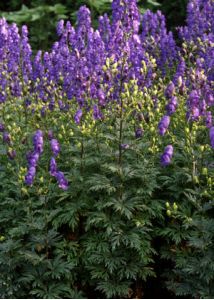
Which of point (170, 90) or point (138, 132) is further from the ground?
point (170, 90)

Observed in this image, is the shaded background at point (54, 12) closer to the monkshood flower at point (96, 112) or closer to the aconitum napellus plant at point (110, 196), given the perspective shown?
the aconitum napellus plant at point (110, 196)

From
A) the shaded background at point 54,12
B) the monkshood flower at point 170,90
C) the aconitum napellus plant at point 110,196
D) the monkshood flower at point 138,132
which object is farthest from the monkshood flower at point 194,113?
the shaded background at point 54,12

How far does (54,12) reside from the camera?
1238 cm

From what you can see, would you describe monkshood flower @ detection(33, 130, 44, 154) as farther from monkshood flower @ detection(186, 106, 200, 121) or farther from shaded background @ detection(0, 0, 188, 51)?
shaded background @ detection(0, 0, 188, 51)

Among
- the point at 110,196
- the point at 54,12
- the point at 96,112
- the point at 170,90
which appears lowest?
the point at 110,196

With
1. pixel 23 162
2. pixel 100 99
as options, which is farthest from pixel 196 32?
pixel 23 162

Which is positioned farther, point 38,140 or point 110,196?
point 110,196

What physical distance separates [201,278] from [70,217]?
3.80 ft

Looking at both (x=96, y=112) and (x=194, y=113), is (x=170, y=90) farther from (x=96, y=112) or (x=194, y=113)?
(x=96, y=112)

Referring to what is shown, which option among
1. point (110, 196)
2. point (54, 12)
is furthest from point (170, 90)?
point (54, 12)

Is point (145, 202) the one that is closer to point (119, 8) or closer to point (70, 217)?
point (70, 217)

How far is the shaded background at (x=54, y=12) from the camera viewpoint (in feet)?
38.9

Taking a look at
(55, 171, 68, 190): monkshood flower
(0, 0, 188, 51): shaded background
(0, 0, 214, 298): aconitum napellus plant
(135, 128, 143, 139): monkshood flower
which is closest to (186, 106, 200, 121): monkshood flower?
(0, 0, 214, 298): aconitum napellus plant

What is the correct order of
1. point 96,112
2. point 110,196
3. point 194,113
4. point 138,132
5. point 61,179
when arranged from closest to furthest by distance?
point 61,179
point 194,113
point 110,196
point 138,132
point 96,112
